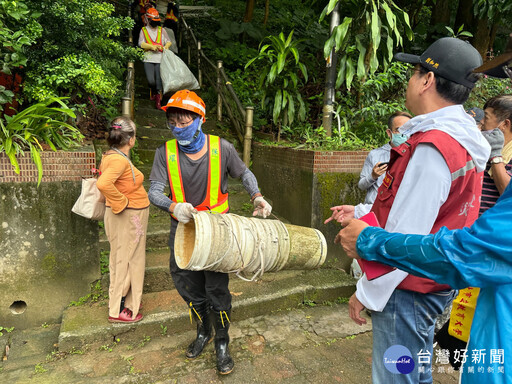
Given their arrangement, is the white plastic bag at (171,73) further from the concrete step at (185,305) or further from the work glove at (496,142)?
the work glove at (496,142)

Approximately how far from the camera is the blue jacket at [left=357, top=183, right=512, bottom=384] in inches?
38.2

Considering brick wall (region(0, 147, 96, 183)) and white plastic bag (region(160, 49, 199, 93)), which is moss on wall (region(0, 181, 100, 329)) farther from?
white plastic bag (region(160, 49, 199, 93))

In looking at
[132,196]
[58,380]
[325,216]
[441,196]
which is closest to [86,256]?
[132,196]

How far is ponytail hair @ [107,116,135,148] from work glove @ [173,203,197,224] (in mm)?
1146

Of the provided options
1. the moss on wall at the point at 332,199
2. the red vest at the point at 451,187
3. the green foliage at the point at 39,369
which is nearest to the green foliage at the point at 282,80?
the moss on wall at the point at 332,199

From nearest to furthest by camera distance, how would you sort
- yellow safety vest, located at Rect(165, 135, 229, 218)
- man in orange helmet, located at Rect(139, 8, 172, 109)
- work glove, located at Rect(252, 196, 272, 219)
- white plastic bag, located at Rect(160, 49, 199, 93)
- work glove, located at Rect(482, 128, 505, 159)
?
1. work glove, located at Rect(482, 128, 505, 159)
2. work glove, located at Rect(252, 196, 272, 219)
3. yellow safety vest, located at Rect(165, 135, 229, 218)
4. white plastic bag, located at Rect(160, 49, 199, 93)
5. man in orange helmet, located at Rect(139, 8, 172, 109)

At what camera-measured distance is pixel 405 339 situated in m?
1.54

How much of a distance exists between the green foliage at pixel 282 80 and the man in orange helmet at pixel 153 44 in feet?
6.60

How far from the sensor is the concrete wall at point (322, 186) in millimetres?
4492

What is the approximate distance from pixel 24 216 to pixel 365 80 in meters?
4.92

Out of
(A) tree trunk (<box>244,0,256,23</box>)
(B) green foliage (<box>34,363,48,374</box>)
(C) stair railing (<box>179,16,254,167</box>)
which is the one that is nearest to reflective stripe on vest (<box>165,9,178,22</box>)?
(C) stair railing (<box>179,16,254,167</box>)

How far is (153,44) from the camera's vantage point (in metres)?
6.36

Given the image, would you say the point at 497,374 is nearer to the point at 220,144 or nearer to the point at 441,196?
the point at 441,196

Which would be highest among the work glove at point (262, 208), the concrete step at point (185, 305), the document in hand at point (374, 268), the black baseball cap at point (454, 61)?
the black baseball cap at point (454, 61)
